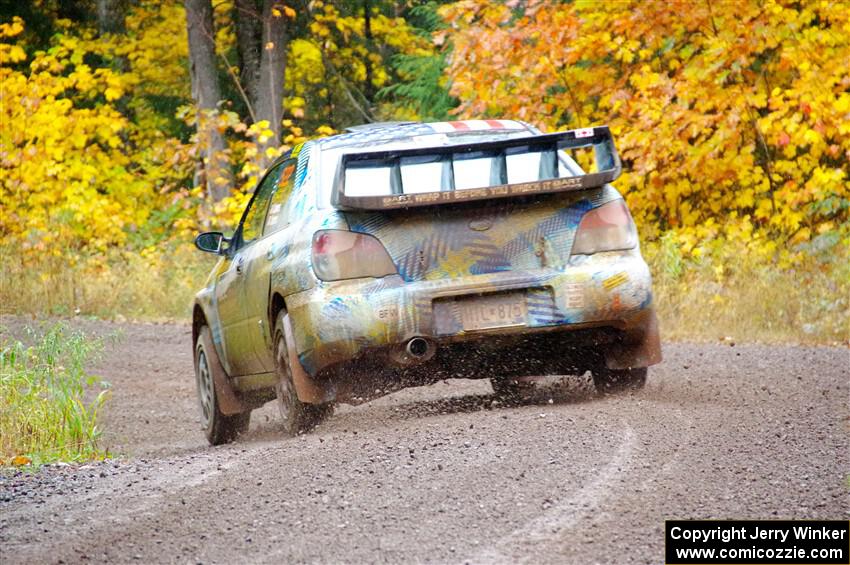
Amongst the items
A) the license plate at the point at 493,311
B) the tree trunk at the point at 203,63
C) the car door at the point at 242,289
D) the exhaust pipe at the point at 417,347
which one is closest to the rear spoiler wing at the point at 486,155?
the license plate at the point at 493,311

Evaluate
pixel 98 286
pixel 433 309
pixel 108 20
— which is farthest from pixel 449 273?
pixel 108 20

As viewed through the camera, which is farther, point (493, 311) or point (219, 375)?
point (219, 375)

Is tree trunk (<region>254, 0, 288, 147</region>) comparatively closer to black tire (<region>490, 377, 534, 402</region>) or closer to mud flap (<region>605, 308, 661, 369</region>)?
black tire (<region>490, 377, 534, 402</region>)

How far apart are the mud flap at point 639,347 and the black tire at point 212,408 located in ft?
8.85

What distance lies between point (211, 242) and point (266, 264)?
143 centimetres

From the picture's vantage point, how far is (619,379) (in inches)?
308

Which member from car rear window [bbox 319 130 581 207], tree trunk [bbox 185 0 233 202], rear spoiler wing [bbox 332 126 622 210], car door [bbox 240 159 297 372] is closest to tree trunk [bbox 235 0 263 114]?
tree trunk [bbox 185 0 233 202]

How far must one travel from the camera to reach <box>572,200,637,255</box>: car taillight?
7.22m

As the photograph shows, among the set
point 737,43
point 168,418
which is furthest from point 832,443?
point 737,43

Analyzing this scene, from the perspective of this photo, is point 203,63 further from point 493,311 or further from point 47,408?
point 493,311

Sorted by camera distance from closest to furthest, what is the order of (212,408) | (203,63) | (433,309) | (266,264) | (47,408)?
(433,309) → (266,264) → (47,408) → (212,408) → (203,63)

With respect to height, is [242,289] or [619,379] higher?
[242,289]

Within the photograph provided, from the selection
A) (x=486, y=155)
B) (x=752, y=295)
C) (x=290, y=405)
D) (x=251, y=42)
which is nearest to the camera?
(x=486, y=155)

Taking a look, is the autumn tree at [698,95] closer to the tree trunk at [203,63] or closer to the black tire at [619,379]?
the tree trunk at [203,63]
